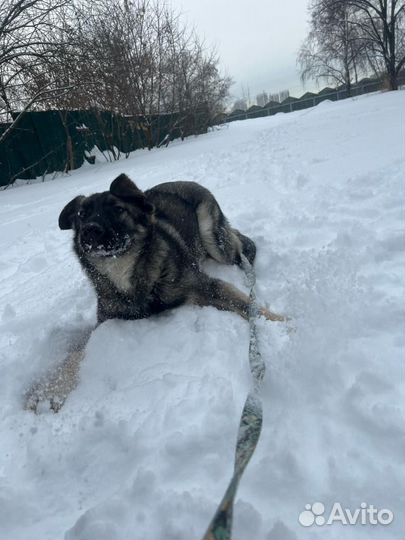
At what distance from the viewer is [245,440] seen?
1564mm

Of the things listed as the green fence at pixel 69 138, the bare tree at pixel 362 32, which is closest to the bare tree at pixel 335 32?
the bare tree at pixel 362 32

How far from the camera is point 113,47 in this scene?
1875 cm

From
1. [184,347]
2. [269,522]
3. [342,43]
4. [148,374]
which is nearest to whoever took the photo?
[269,522]

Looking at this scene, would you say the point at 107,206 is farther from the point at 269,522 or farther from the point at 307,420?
the point at 269,522

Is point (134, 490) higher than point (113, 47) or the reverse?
the reverse

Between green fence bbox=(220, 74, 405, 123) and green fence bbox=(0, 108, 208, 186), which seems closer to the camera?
green fence bbox=(0, 108, 208, 186)

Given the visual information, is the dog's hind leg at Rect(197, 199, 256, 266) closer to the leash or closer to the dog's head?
the dog's head

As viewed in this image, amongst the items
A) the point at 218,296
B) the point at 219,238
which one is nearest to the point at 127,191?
the point at 218,296

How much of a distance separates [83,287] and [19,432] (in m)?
2.10

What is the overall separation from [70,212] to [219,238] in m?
1.59

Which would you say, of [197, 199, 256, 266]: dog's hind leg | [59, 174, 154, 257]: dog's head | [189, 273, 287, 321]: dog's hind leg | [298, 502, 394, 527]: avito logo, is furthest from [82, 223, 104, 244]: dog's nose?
[298, 502, 394, 527]: avito logo

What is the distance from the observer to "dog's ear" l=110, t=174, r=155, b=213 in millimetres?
3324

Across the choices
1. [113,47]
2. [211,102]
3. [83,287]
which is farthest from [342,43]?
[83,287]

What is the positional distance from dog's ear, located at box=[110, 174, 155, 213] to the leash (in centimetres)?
136
